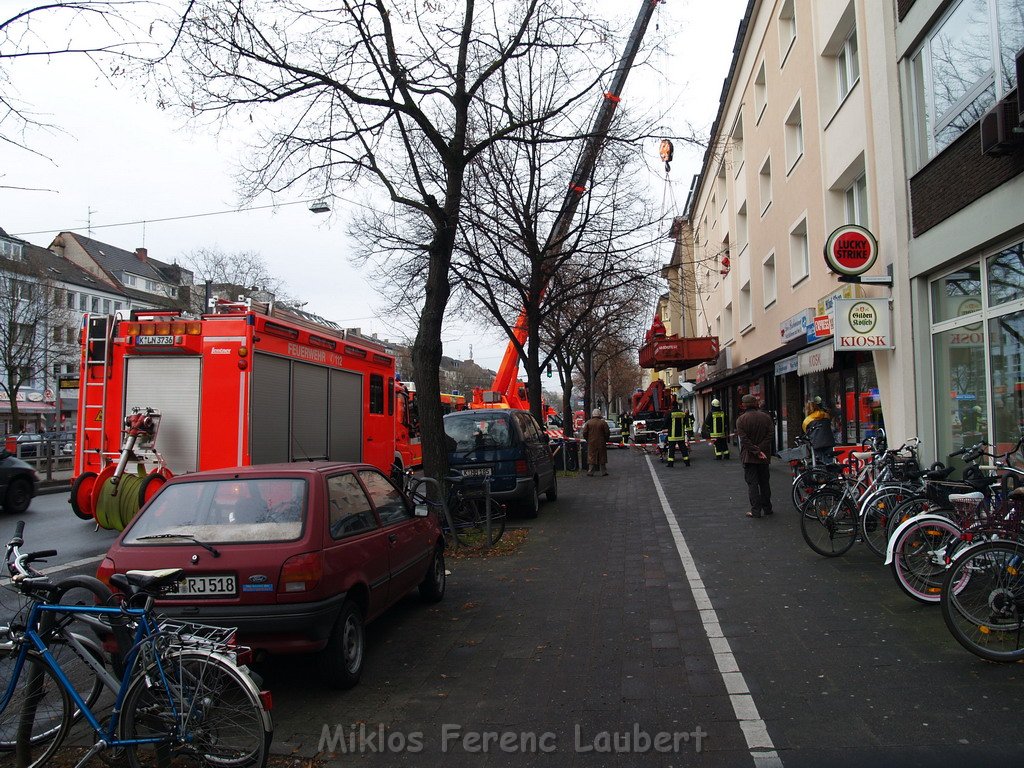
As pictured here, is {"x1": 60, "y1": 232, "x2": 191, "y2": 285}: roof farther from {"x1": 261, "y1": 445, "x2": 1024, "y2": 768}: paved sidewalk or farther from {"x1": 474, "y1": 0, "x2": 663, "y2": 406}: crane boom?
{"x1": 261, "y1": 445, "x2": 1024, "y2": 768}: paved sidewalk

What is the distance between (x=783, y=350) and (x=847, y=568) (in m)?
12.6

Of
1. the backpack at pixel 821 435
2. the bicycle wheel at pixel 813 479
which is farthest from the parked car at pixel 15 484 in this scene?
the backpack at pixel 821 435

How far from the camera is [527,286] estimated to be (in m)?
20.3

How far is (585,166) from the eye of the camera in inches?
656

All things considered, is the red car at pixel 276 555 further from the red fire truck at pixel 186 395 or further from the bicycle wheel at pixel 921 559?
the red fire truck at pixel 186 395

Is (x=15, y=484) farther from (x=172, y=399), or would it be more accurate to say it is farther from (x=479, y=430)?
(x=479, y=430)

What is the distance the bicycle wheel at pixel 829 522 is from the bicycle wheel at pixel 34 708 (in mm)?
6895

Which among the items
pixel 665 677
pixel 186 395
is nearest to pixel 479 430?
pixel 186 395

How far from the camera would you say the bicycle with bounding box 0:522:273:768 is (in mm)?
3355

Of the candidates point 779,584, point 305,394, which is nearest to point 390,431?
point 305,394

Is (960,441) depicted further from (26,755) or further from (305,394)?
(26,755)

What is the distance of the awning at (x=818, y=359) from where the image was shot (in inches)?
529

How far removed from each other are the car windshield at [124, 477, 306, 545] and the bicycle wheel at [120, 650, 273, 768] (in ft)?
4.35

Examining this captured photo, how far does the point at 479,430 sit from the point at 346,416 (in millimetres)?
2217
